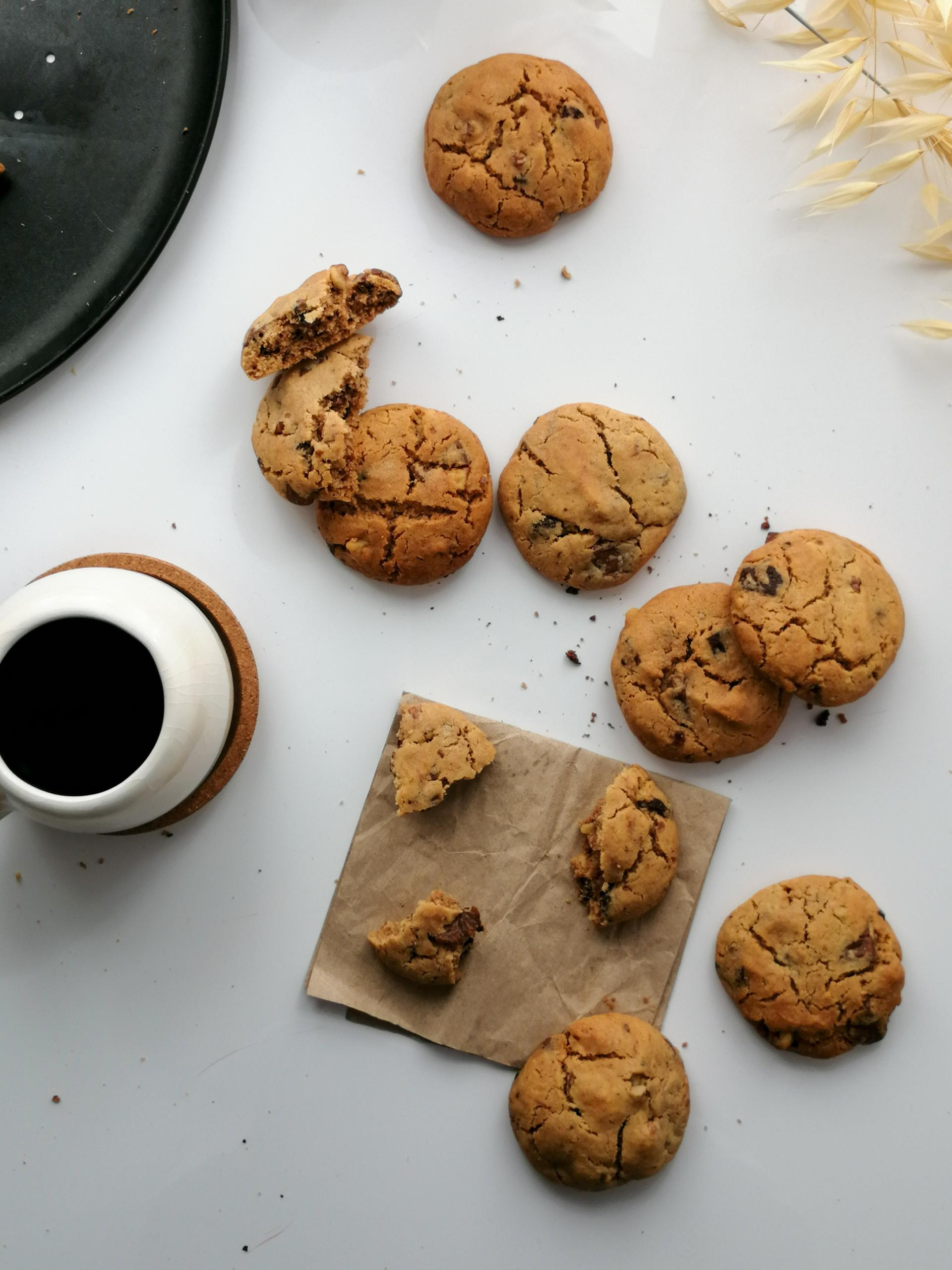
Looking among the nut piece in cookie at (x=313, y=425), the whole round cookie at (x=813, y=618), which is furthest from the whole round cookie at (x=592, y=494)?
the nut piece in cookie at (x=313, y=425)

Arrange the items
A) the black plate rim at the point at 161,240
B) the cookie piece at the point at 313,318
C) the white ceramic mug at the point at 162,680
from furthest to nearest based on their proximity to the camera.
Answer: the black plate rim at the point at 161,240
the cookie piece at the point at 313,318
the white ceramic mug at the point at 162,680

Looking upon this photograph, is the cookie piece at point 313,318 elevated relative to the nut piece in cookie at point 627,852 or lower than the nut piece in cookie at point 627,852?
elevated

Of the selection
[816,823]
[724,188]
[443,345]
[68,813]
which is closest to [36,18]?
[443,345]

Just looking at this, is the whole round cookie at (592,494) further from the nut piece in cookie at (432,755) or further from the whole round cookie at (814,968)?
the whole round cookie at (814,968)

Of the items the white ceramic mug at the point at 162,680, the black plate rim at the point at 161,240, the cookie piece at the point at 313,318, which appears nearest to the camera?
the white ceramic mug at the point at 162,680

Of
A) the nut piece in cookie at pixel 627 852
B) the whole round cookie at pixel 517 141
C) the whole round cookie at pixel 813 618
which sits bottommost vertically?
the nut piece in cookie at pixel 627 852

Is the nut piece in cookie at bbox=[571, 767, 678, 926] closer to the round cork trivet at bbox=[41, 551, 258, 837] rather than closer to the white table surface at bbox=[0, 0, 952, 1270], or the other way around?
the white table surface at bbox=[0, 0, 952, 1270]

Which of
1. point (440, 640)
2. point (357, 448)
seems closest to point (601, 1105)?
point (440, 640)
